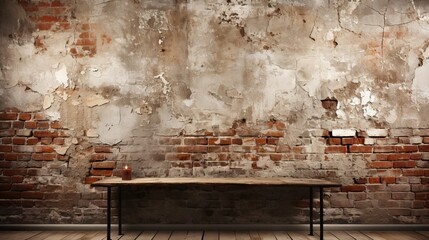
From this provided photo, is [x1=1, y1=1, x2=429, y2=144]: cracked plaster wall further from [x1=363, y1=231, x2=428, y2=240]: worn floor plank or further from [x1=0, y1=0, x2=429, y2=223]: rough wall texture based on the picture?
[x1=363, y1=231, x2=428, y2=240]: worn floor plank

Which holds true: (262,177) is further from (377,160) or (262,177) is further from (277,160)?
(377,160)

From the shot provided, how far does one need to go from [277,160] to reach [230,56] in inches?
43.2

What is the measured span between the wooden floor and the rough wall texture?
178 millimetres

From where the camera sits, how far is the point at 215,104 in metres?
3.75

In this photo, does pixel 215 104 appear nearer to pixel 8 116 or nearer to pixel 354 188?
pixel 354 188

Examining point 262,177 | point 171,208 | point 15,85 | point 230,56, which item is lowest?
point 171,208

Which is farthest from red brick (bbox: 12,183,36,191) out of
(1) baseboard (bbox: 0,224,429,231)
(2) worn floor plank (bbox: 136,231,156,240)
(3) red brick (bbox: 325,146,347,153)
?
(3) red brick (bbox: 325,146,347,153)

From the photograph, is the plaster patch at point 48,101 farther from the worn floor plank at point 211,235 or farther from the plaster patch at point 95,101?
the worn floor plank at point 211,235

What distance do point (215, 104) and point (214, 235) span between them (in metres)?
1.21

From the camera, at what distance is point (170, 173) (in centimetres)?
374

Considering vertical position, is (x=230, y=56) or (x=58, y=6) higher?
(x=58, y=6)

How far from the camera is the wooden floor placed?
11.2 feet

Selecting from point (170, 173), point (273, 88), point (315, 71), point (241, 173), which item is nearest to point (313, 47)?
point (315, 71)

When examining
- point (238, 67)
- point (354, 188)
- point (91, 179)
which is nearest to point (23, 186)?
point (91, 179)
